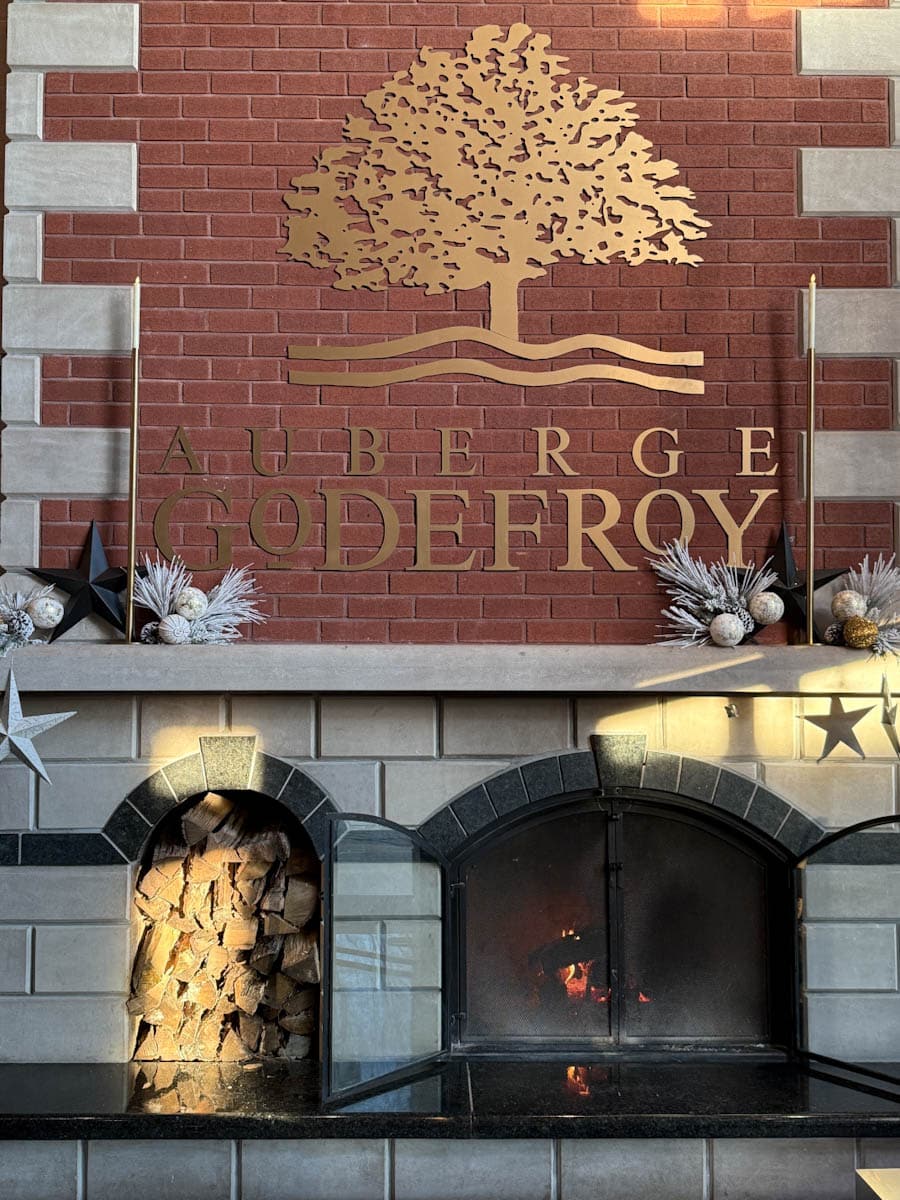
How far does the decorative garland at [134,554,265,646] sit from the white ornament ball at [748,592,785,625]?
5.96ft

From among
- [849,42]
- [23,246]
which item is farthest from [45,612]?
[849,42]

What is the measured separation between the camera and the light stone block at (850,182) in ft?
14.3

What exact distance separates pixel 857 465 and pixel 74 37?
11.0 feet

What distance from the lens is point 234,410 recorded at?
434 cm

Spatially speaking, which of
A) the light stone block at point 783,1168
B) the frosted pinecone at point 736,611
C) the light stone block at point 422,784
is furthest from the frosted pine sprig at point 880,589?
the light stone block at point 783,1168

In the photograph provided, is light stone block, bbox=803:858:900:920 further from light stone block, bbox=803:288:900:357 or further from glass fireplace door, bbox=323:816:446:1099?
light stone block, bbox=803:288:900:357

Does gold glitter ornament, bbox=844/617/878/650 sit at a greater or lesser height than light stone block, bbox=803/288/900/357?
lesser

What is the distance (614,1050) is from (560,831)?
0.81 m

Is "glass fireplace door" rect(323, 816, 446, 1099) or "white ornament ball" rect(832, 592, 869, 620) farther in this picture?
"white ornament ball" rect(832, 592, 869, 620)

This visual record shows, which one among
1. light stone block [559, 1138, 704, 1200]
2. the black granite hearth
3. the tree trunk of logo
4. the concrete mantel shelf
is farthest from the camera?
the tree trunk of logo

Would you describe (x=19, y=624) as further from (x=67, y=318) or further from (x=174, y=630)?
(x=67, y=318)

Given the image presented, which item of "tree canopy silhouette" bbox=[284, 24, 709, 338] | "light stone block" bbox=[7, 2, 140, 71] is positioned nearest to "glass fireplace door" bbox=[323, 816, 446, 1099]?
"tree canopy silhouette" bbox=[284, 24, 709, 338]

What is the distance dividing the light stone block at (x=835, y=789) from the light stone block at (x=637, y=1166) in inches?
48.9

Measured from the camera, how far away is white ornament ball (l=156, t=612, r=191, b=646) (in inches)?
161
